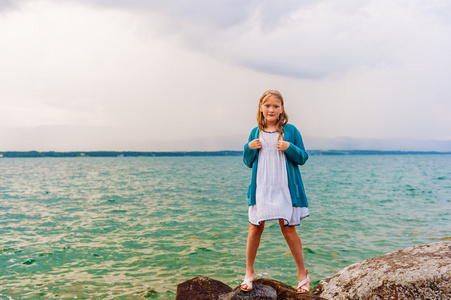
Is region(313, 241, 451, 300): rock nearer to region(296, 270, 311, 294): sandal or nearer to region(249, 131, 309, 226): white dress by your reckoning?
region(296, 270, 311, 294): sandal

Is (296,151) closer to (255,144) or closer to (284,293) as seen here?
(255,144)

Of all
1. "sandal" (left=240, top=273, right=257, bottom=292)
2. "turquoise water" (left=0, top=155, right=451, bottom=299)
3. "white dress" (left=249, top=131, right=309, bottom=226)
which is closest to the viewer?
"white dress" (left=249, top=131, right=309, bottom=226)

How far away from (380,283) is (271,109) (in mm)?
2639

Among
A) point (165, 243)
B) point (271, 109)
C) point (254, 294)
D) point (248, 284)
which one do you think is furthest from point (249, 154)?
point (165, 243)

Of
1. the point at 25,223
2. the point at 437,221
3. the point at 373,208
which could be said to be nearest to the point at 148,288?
→ the point at 25,223

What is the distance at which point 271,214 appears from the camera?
4.23 metres

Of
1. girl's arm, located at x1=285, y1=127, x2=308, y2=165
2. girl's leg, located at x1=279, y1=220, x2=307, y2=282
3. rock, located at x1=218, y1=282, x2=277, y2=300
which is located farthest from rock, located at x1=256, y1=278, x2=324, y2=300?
girl's arm, located at x1=285, y1=127, x2=308, y2=165

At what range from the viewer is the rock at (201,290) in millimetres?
4523

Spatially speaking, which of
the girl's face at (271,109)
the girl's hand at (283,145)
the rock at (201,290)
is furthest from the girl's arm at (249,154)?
the rock at (201,290)

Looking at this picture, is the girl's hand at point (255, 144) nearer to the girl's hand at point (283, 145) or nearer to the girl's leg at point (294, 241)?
the girl's hand at point (283, 145)

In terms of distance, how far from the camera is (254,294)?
4371mm

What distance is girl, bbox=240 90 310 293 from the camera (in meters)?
4.30

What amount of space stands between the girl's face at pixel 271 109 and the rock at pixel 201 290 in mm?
2408

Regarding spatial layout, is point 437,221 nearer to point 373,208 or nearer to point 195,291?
point 373,208
